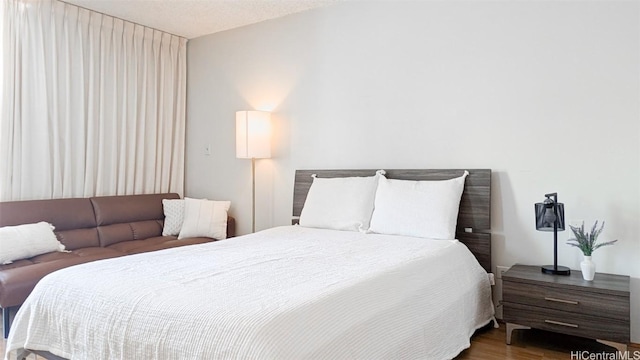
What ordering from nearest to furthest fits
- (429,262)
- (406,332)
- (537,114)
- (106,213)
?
(406,332) → (429,262) → (537,114) → (106,213)

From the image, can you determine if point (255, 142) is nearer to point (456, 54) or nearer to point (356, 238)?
point (356, 238)

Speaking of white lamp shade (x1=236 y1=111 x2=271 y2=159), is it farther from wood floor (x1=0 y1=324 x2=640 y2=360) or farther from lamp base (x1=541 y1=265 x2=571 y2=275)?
lamp base (x1=541 y1=265 x2=571 y2=275)

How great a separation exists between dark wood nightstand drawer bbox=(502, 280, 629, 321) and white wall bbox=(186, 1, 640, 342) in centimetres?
45

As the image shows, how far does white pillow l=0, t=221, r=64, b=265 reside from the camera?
2.92 metres

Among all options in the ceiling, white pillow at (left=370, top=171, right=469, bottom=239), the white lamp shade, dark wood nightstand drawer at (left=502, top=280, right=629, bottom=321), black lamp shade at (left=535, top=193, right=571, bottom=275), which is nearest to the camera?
dark wood nightstand drawer at (left=502, top=280, right=629, bottom=321)

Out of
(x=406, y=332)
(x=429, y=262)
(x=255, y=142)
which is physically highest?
(x=255, y=142)

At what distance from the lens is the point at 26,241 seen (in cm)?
303

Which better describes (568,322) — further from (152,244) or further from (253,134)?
(152,244)

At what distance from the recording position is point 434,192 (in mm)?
2930

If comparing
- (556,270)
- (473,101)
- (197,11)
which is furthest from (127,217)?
(556,270)

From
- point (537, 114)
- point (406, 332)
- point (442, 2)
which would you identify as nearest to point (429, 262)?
point (406, 332)

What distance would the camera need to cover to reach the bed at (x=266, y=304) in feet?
4.61

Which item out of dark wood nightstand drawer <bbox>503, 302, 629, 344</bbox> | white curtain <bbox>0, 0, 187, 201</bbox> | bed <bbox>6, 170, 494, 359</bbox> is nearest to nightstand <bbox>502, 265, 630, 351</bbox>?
dark wood nightstand drawer <bbox>503, 302, 629, 344</bbox>

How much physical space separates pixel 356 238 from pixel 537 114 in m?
1.48
